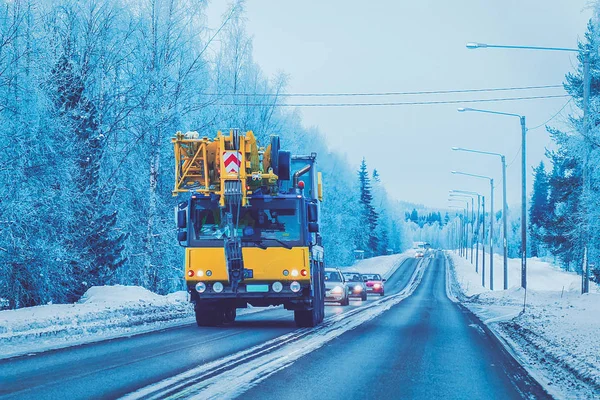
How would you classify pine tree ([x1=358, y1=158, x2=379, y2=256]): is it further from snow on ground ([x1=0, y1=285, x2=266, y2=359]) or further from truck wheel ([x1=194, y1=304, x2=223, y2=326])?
truck wheel ([x1=194, y1=304, x2=223, y2=326])

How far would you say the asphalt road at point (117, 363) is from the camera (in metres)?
8.75

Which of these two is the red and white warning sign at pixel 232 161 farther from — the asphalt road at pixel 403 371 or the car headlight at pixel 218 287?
the asphalt road at pixel 403 371

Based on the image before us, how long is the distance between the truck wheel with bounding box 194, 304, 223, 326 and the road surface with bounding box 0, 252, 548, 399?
1079 mm

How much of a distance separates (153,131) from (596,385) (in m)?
23.9

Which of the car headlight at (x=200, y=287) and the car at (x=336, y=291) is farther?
the car at (x=336, y=291)

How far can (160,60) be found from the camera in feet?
109

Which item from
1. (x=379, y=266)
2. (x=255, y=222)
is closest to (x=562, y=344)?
(x=255, y=222)

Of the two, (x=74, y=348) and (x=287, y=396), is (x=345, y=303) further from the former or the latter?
(x=287, y=396)

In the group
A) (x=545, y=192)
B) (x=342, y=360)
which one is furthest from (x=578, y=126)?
(x=545, y=192)

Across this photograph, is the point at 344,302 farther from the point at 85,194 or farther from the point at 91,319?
the point at 91,319

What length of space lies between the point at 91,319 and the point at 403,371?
9497 mm

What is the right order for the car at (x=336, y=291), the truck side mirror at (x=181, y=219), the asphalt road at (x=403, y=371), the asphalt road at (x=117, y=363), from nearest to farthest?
1. the asphalt road at (x=117, y=363)
2. the asphalt road at (x=403, y=371)
3. the truck side mirror at (x=181, y=219)
4. the car at (x=336, y=291)

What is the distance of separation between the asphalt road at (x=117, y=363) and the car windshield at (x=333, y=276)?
1619 centimetres

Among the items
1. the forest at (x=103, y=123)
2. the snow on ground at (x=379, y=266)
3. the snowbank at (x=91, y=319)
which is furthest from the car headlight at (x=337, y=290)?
the snow on ground at (x=379, y=266)
